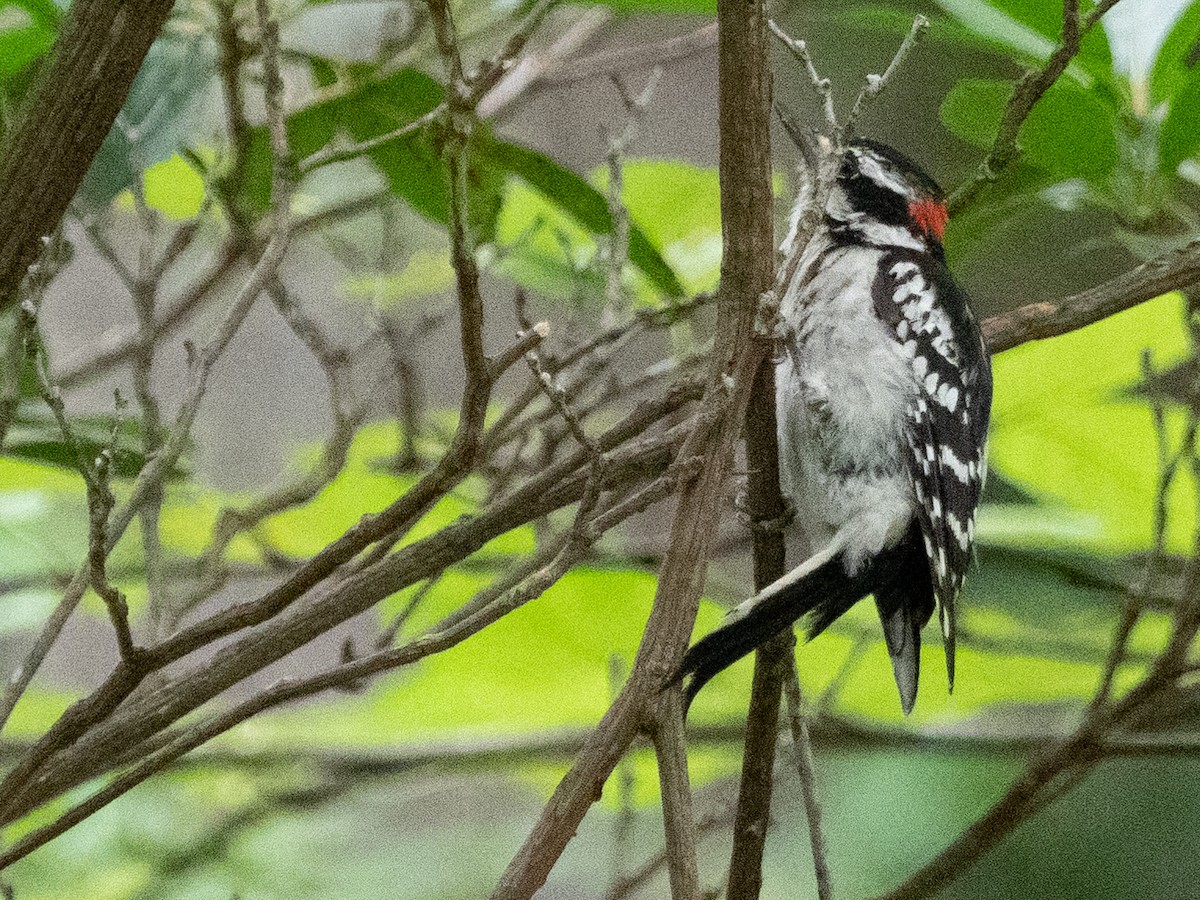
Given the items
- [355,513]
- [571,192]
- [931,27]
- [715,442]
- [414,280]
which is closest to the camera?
[715,442]

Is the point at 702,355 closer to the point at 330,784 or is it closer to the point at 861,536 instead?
the point at 861,536

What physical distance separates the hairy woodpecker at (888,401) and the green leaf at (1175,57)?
1.31ft

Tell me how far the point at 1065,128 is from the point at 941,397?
509mm

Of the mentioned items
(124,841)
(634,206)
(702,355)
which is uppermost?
(634,206)

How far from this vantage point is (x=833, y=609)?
1556 millimetres

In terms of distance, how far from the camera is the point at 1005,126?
122cm

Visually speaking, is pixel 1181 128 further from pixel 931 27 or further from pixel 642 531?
pixel 642 531

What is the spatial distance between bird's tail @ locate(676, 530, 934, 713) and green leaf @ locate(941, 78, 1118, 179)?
51 cm

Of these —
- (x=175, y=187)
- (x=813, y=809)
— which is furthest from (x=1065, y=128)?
(x=175, y=187)

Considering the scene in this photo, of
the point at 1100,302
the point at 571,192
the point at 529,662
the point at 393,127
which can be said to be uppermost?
the point at 393,127

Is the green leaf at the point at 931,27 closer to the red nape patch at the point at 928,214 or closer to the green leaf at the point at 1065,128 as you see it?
the green leaf at the point at 1065,128

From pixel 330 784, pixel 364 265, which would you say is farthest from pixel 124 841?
pixel 364 265

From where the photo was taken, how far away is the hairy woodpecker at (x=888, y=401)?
5.59ft

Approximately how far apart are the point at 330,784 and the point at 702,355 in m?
1.03
